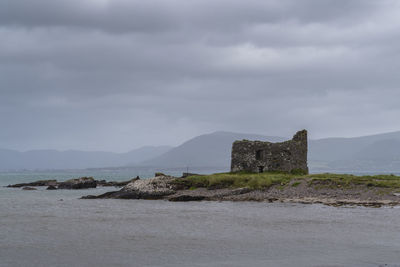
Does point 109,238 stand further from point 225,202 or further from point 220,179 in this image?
point 220,179

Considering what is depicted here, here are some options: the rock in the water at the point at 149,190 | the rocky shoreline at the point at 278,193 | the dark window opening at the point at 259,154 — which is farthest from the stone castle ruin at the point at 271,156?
the rock in the water at the point at 149,190

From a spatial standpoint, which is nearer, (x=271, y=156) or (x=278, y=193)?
(x=278, y=193)

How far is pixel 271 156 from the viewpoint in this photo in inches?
2151

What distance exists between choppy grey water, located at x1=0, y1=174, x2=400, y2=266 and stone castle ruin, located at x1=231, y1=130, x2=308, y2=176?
54.0ft

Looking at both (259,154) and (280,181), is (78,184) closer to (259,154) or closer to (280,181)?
(259,154)

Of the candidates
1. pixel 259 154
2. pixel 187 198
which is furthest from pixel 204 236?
pixel 259 154

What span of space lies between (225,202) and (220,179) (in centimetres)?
685

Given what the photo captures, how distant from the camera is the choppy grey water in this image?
18.6 meters

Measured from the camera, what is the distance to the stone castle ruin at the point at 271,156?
2140 inches

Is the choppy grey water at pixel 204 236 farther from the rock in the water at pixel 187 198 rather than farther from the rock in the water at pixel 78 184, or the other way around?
the rock in the water at pixel 78 184

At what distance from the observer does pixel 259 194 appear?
43688mm

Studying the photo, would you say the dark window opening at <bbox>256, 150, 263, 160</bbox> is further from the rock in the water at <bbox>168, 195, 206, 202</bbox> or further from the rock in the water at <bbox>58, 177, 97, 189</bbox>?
the rock in the water at <bbox>58, 177, 97, 189</bbox>

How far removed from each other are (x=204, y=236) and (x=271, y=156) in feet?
103

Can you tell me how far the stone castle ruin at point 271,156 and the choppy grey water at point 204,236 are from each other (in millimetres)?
16469
